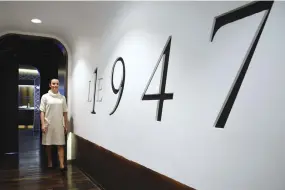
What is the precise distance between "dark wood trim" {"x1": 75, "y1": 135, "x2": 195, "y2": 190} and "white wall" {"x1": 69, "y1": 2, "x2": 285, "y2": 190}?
0.09 m

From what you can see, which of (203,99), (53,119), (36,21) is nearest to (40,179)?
(53,119)

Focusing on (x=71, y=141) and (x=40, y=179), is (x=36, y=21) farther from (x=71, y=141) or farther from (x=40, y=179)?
(x=40, y=179)

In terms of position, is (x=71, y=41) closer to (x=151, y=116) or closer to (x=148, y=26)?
(x=148, y=26)

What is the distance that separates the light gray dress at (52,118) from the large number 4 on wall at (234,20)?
11.9 feet

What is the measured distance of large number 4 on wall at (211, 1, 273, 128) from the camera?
1280mm

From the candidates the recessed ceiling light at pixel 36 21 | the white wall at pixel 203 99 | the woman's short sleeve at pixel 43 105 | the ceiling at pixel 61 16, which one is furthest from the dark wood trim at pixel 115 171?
the recessed ceiling light at pixel 36 21

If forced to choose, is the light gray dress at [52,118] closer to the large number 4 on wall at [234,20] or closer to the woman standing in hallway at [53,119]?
the woman standing in hallway at [53,119]

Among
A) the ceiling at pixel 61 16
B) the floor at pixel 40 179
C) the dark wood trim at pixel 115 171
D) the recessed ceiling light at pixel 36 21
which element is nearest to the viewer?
the dark wood trim at pixel 115 171

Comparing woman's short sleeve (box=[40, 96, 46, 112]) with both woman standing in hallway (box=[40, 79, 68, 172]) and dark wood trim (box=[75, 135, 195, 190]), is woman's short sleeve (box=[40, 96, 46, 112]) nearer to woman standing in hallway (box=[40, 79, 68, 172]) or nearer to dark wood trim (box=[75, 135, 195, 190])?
woman standing in hallway (box=[40, 79, 68, 172])

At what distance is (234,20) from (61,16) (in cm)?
294

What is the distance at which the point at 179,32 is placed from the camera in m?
1.89

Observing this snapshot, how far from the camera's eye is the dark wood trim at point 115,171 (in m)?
2.11

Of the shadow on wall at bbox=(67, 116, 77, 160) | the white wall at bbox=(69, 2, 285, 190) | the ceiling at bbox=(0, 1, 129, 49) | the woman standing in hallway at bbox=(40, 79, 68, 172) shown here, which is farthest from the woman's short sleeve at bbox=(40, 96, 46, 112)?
the white wall at bbox=(69, 2, 285, 190)

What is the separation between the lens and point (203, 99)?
1.62 m
